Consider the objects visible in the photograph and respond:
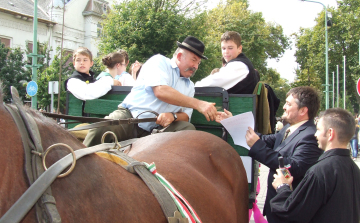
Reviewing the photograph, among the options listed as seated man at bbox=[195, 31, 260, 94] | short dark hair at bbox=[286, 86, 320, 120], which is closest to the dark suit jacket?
short dark hair at bbox=[286, 86, 320, 120]

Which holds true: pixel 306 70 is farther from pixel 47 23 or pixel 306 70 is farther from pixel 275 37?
pixel 47 23

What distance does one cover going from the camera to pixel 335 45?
108 ft

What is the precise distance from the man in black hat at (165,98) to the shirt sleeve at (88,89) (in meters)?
0.40

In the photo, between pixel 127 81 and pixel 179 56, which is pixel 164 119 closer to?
pixel 179 56

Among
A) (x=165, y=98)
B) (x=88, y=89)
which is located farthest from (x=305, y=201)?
(x=88, y=89)

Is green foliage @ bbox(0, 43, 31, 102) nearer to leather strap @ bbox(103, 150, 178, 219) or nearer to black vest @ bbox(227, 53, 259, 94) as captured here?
black vest @ bbox(227, 53, 259, 94)

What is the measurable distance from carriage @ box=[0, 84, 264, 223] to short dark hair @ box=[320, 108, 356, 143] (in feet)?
2.44

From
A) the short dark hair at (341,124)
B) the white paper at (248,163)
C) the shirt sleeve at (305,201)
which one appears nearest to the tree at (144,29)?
the white paper at (248,163)

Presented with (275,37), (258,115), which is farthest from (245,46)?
(258,115)

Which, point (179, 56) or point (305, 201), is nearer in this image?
point (305, 201)

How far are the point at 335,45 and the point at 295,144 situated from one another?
3475 cm

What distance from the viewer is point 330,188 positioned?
1.99 meters

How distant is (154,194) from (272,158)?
1.34 metres

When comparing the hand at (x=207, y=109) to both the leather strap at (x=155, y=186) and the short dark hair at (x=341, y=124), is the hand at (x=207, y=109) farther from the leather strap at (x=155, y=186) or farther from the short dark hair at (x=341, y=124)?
the leather strap at (x=155, y=186)
